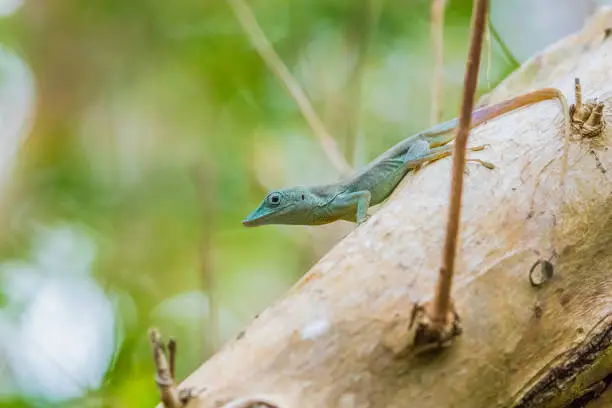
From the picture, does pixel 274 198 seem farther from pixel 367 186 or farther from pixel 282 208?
pixel 367 186

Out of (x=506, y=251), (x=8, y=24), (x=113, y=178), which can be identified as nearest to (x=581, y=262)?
(x=506, y=251)

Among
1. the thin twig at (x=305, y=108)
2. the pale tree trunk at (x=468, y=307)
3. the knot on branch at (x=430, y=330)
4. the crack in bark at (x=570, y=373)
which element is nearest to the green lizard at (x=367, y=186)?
the thin twig at (x=305, y=108)

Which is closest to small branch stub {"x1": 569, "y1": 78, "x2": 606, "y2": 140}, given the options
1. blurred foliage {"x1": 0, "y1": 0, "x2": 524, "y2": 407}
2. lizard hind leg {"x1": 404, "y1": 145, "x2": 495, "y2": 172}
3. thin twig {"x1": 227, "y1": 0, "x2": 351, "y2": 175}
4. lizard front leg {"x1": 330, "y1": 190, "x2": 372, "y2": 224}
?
lizard hind leg {"x1": 404, "y1": 145, "x2": 495, "y2": 172}

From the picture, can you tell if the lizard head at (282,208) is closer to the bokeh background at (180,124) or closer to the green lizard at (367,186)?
the green lizard at (367,186)

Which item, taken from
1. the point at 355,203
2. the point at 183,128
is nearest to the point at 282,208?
the point at 355,203

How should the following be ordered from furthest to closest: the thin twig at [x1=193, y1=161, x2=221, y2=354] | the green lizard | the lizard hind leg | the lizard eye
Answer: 1. the lizard eye
2. the thin twig at [x1=193, y1=161, x2=221, y2=354]
3. the green lizard
4. the lizard hind leg

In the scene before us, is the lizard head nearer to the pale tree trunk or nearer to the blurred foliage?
the blurred foliage

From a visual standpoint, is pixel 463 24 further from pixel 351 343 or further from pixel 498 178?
pixel 351 343
